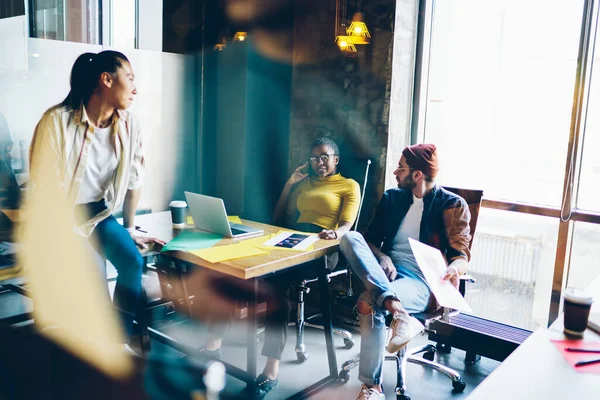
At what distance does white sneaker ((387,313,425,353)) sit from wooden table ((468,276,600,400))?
1023mm

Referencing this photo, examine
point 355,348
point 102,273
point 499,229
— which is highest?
point 499,229

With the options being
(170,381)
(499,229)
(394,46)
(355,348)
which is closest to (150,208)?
(170,381)

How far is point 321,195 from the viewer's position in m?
3.41

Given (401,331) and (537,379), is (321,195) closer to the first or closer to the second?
(401,331)

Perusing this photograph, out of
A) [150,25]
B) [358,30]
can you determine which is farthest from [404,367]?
[150,25]

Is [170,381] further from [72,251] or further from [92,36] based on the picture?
[92,36]

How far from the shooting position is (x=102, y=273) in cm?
289

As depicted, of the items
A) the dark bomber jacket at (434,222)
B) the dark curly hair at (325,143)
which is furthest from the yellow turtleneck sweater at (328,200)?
the dark bomber jacket at (434,222)

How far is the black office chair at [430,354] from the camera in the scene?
2691 mm

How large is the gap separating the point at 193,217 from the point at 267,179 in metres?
1.33

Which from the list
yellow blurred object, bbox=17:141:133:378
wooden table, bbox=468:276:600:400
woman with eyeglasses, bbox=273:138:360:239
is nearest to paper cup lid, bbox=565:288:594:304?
Answer: wooden table, bbox=468:276:600:400

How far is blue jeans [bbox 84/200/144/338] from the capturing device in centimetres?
267

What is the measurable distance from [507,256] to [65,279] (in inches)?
99.8

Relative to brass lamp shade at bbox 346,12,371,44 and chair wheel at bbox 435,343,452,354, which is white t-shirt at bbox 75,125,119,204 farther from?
chair wheel at bbox 435,343,452,354
